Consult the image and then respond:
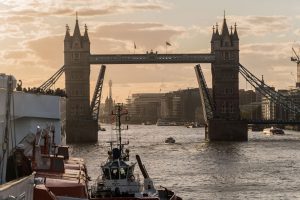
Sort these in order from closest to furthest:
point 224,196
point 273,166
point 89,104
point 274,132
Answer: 1. point 224,196
2. point 273,166
3. point 89,104
4. point 274,132

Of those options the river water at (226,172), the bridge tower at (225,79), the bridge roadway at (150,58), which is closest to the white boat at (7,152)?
the river water at (226,172)

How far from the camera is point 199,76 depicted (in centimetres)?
13975

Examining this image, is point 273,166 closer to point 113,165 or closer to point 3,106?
point 113,165

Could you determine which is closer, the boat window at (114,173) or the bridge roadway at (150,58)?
the boat window at (114,173)

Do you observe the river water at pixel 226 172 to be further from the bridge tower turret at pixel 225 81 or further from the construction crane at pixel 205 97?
the bridge tower turret at pixel 225 81

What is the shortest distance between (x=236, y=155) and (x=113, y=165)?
6268 cm

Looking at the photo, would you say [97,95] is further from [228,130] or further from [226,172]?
[226,172]

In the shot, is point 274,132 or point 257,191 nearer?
point 257,191

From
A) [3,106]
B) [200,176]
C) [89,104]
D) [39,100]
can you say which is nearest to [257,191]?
[200,176]

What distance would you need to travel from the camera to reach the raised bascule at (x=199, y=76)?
132375 millimetres

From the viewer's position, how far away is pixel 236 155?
3526 inches

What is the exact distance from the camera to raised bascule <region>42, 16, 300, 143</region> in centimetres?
13238

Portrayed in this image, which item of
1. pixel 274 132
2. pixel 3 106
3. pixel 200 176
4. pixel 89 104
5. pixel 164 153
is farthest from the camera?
pixel 274 132

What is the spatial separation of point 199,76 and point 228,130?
13.7 metres
